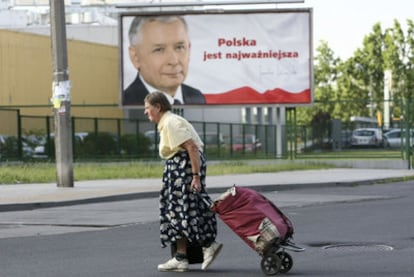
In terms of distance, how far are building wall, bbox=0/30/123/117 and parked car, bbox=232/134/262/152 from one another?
6279 millimetres

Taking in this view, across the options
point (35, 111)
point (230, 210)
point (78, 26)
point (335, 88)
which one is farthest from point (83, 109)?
point (230, 210)

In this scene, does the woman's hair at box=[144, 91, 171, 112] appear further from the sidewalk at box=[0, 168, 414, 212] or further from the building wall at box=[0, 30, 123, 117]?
the building wall at box=[0, 30, 123, 117]

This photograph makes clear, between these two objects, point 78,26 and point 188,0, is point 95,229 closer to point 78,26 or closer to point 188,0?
point 188,0

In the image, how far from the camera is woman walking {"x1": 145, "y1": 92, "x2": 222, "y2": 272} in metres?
9.05

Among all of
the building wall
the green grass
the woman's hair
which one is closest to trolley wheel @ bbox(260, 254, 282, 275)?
the woman's hair

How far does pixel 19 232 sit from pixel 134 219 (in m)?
2.25

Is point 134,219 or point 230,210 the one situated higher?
point 230,210

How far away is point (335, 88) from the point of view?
7238 cm

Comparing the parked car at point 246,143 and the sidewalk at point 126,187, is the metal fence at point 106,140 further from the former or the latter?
the sidewalk at point 126,187

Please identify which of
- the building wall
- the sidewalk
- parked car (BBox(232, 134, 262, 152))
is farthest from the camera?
the building wall

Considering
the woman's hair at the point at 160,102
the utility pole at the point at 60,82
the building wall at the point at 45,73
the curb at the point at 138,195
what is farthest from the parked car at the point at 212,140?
the woman's hair at the point at 160,102

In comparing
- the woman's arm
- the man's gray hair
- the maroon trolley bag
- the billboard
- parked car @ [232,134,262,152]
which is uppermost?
the man's gray hair

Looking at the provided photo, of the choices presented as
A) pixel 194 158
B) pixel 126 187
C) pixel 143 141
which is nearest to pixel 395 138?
pixel 143 141

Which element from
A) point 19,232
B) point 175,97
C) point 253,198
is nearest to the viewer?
point 253,198
